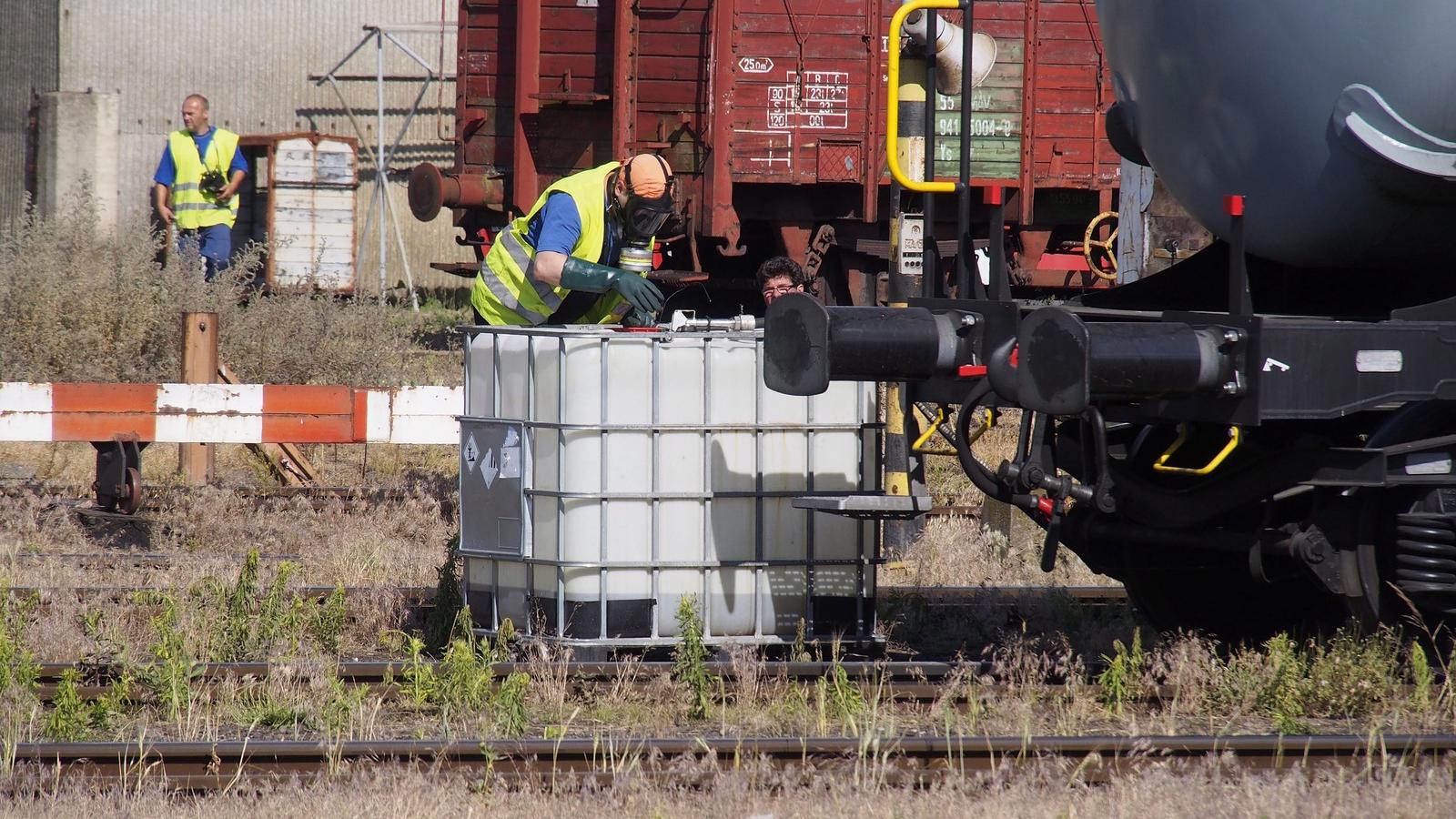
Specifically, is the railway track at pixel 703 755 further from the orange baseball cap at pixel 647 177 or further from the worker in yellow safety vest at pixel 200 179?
the worker in yellow safety vest at pixel 200 179

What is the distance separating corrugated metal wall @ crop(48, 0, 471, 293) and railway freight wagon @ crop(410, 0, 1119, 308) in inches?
284

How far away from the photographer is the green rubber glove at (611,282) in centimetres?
612

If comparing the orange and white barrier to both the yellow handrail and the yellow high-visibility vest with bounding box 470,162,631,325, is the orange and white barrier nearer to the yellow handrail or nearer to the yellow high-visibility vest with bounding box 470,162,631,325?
the yellow high-visibility vest with bounding box 470,162,631,325

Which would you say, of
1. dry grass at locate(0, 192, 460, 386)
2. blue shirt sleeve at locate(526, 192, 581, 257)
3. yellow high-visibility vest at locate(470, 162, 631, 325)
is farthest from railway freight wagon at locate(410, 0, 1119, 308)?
blue shirt sleeve at locate(526, 192, 581, 257)

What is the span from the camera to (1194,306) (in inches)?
226

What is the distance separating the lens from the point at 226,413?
313 inches

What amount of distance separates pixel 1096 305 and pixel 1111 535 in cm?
85

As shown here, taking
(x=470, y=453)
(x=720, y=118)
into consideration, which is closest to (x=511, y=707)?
(x=470, y=453)

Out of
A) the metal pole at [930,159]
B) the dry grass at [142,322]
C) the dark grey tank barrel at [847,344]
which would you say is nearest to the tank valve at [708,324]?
the metal pole at [930,159]

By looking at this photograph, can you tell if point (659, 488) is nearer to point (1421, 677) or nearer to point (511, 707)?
point (511, 707)

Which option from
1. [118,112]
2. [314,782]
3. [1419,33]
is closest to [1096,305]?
[1419,33]

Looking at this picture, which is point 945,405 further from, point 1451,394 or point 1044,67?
point 1044,67

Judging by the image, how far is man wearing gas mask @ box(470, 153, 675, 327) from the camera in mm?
6172

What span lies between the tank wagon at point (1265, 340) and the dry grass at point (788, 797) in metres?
0.88
